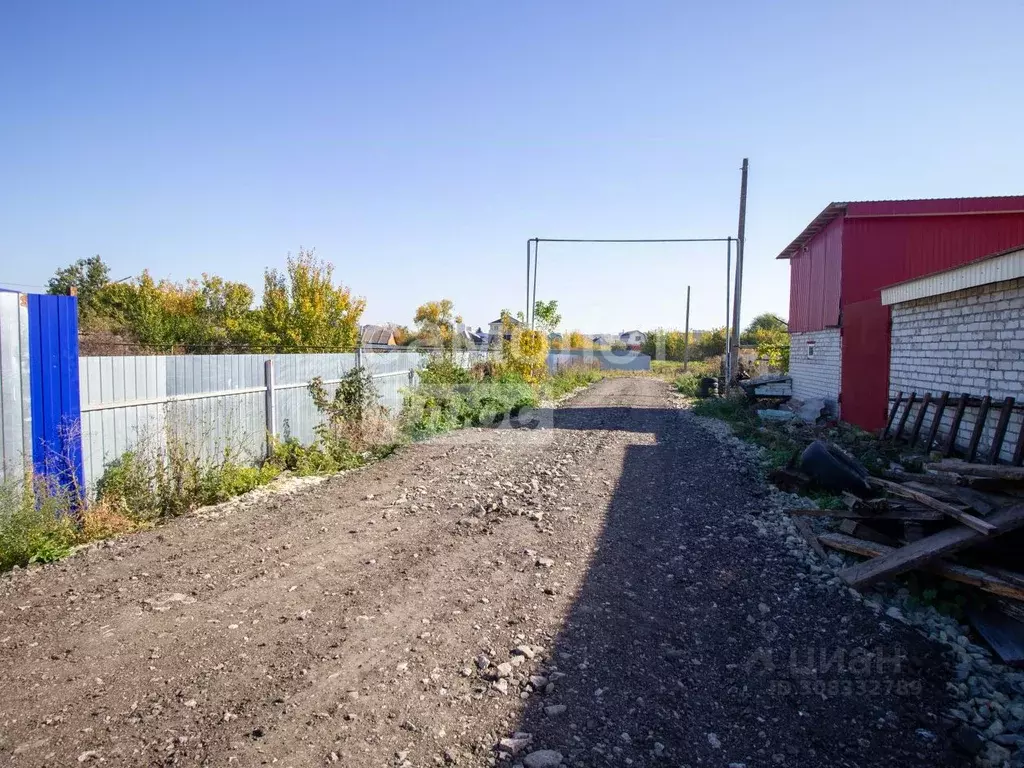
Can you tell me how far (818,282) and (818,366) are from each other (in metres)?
2.39

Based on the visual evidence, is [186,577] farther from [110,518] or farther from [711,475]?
[711,475]

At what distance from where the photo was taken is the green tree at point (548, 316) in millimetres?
24984

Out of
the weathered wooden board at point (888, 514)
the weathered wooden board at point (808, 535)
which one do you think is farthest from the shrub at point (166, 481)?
the weathered wooden board at point (888, 514)

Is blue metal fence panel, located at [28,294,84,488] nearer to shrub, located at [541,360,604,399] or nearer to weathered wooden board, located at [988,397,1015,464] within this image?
weathered wooden board, located at [988,397,1015,464]

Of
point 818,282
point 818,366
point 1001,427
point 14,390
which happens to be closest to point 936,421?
point 1001,427

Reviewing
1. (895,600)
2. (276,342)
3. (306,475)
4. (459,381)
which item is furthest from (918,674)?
(276,342)

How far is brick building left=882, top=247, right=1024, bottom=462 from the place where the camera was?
742 centimetres

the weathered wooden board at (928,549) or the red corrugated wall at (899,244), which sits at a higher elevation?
the red corrugated wall at (899,244)

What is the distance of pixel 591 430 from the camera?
13070mm

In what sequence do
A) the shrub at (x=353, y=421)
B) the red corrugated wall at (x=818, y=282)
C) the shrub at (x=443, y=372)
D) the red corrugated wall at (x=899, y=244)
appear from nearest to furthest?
the shrub at (x=353, y=421) < the red corrugated wall at (x=899, y=244) < the shrub at (x=443, y=372) < the red corrugated wall at (x=818, y=282)

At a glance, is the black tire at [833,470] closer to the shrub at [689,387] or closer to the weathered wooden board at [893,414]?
the weathered wooden board at [893,414]

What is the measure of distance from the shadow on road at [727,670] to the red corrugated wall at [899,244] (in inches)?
384

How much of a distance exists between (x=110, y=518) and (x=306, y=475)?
2875 millimetres

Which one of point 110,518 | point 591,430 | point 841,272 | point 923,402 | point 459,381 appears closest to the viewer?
point 110,518
